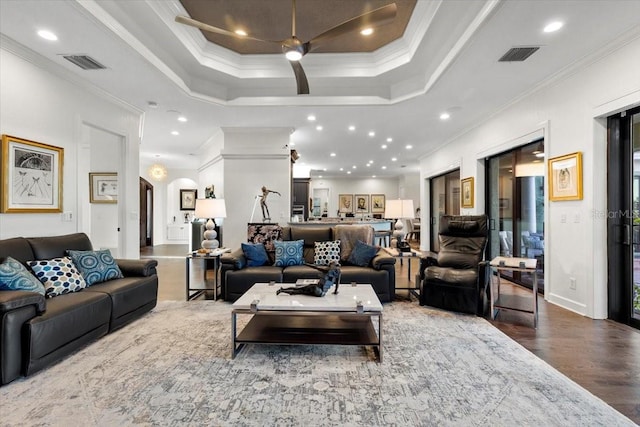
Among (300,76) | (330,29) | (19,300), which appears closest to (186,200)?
(300,76)

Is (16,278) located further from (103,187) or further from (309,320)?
(103,187)

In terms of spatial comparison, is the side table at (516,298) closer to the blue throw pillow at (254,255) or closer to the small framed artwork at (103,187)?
the blue throw pillow at (254,255)

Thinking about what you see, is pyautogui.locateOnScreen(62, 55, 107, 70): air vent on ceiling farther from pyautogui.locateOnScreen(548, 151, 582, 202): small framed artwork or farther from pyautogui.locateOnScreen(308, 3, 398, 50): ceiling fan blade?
pyautogui.locateOnScreen(548, 151, 582, 202): small framed artwork

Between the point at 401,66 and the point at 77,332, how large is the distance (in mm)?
4582

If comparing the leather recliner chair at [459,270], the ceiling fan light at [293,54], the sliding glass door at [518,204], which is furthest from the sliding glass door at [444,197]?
the ceiling fan light at [293,54]

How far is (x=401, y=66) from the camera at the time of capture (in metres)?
4.31

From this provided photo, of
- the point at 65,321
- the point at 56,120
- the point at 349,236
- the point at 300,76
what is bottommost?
the point at 65,321

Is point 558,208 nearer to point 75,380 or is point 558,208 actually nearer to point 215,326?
Result: point 215,326

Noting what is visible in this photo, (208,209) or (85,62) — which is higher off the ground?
(85,62)

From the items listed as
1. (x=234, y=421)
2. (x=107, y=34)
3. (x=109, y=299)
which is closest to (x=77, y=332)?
(x=109, y=299)

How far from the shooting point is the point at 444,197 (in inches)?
340

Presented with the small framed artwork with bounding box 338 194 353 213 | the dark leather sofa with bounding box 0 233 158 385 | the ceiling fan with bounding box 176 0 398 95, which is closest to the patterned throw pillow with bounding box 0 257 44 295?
the dark leather sofa with bounding box 0 233 158 385

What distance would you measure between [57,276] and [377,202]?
1332 cm

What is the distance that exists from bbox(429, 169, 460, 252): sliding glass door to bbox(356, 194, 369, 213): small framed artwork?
5.66m
